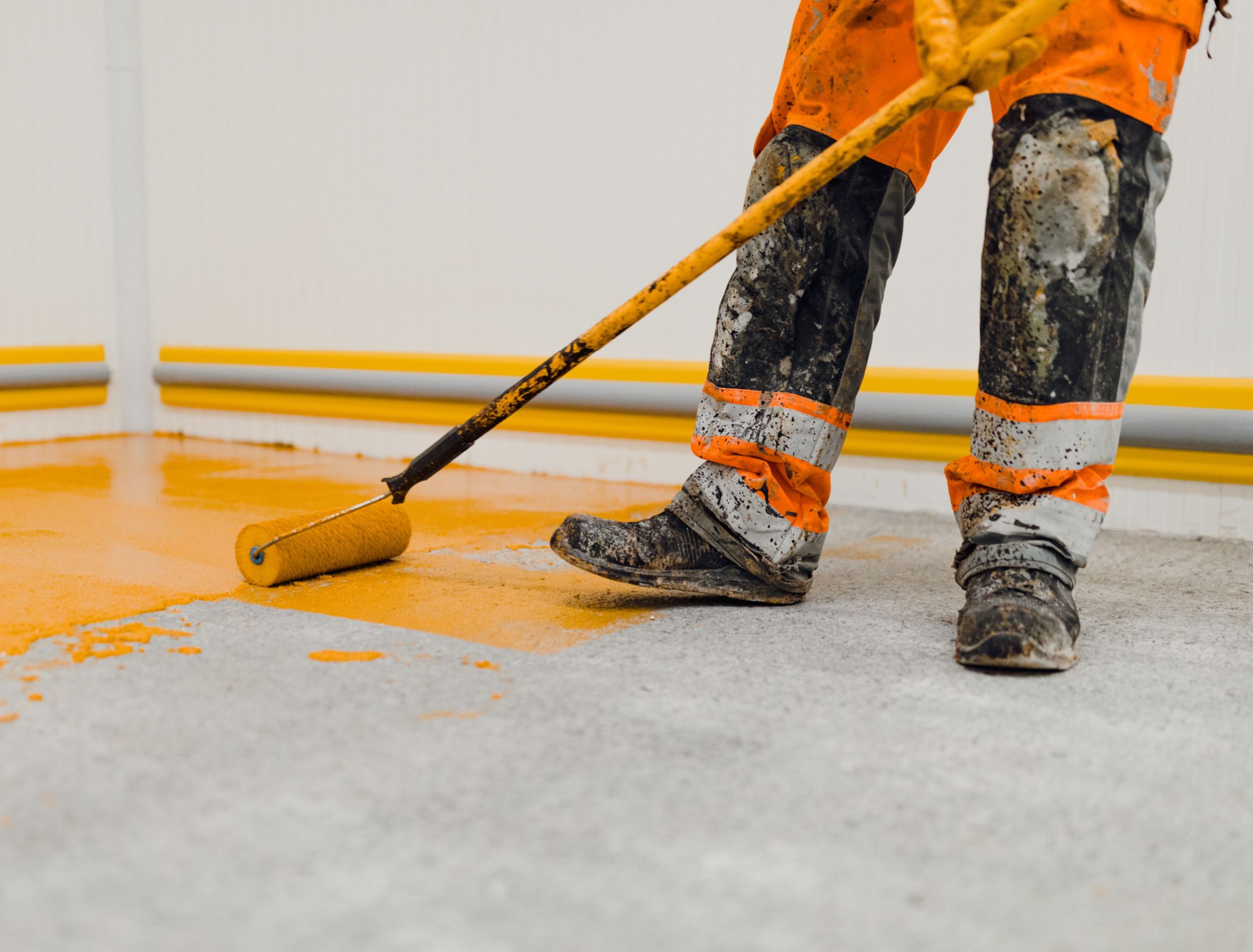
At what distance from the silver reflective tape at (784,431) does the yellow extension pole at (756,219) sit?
200 mm

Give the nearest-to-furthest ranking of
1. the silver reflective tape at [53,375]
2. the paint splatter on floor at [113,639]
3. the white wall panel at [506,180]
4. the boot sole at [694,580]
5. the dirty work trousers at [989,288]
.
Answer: the paint splatter on floor at [113,639], the dirty work trousers at [989,288], the boot sole at [694,580], the white wall panel at [506,180], the silver reflective tape at [53,375]

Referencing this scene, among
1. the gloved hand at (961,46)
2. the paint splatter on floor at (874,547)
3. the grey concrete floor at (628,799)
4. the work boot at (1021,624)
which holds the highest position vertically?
the gloved hand at (961,46)

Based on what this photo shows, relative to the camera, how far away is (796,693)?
1.03 meters

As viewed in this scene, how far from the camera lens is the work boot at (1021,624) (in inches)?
43.3

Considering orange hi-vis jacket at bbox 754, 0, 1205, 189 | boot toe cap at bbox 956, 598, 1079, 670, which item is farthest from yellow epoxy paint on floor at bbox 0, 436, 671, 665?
orange hi-vis jacket at bbox 754, 0, 1205, 189

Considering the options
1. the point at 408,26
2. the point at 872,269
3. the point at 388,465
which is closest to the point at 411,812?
the point at 872,269

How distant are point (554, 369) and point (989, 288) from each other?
50 centimetres

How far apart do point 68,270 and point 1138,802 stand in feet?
10.9

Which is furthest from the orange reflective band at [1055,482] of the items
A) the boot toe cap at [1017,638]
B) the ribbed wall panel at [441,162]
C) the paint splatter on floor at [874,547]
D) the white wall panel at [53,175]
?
the white wall panel at [53,175]

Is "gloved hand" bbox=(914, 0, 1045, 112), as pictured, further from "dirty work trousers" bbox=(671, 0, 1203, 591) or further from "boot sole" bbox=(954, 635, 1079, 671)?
"boot sole" bbox=(954, 635, 1079, 671)

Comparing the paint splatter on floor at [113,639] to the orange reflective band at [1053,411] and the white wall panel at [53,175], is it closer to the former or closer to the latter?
the orange reflective band at [1053,411]

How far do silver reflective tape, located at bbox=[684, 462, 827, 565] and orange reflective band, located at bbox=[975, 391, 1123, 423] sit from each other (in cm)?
28

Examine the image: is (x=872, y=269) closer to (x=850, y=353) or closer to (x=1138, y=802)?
(x=850, y=353)

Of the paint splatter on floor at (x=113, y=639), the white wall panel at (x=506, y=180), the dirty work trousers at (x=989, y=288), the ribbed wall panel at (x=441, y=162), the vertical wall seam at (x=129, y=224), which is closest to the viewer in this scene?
the paint splatter on floor at (x=113, y=639)
